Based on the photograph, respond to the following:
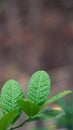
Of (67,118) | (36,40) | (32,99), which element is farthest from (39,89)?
(36,40)

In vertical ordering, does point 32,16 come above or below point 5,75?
above

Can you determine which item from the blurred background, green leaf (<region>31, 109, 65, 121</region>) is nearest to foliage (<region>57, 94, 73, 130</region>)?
green leaf (<region>31, 109, 65, 121</region>)

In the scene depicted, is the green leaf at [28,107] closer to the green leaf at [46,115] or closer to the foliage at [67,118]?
the green leaf at [46,115]

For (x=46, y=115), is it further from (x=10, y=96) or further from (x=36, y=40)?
(x=36, y=40)

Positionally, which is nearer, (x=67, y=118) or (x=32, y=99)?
(x=32, y=99)

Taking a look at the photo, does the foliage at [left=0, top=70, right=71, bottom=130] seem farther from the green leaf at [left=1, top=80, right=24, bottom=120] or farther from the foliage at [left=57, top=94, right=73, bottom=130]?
the foliage at [left=57, top=94, right=73, bottom=130]

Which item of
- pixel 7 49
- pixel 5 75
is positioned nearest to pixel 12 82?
pixel 5 75

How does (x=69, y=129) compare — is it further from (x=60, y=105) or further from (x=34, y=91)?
(x=34, y=91)
